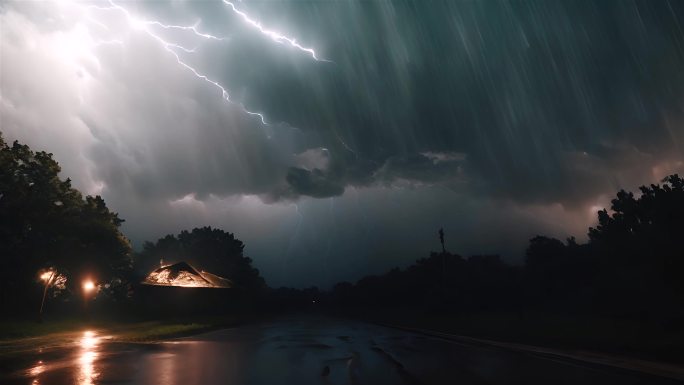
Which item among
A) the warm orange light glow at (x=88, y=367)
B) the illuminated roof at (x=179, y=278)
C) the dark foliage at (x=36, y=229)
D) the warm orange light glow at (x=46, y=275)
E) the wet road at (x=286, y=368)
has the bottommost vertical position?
the wet road at (x=286, y=368)

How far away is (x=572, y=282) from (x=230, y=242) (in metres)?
77.5

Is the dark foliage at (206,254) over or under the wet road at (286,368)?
over

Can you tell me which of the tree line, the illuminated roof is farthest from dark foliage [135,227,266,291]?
the illuminated roof

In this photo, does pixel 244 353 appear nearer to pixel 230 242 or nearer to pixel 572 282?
pixel 572 282

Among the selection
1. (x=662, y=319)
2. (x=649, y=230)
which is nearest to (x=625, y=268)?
(x=649, y=230)

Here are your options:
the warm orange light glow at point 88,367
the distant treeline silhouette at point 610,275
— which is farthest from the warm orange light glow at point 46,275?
the distant treeline silhouette at point 610,275

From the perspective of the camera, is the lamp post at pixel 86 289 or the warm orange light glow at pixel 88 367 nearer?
the warm orange light glow at pixel 88 367

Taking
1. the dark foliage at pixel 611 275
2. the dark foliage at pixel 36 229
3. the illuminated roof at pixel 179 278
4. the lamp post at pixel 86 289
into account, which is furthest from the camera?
the lamp post at pixel 86 289

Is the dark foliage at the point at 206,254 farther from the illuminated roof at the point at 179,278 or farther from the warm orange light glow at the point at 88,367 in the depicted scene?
the warm orange light glow at the point at 88,367

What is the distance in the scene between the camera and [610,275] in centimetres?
3550

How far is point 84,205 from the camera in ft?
132

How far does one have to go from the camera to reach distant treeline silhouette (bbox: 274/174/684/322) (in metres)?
26.2

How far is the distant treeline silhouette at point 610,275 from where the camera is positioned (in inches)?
1031

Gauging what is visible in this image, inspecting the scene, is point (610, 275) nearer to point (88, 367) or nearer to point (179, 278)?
point (179, 278)
